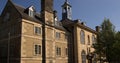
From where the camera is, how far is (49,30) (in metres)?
32.0

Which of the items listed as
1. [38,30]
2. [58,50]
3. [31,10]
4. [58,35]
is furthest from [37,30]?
[58,50]

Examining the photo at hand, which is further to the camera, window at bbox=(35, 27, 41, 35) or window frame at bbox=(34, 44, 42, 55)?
window at bbox=(35, 27, 41, 35)

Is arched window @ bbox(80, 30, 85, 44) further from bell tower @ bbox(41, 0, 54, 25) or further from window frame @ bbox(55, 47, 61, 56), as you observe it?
bell tower @ bbox(41, 0, 54, 25)

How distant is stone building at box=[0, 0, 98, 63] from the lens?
2752 centimetres

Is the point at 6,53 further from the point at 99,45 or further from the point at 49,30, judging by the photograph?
the point at 99,45

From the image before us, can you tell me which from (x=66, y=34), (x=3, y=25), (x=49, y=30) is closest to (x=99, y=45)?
(x=66, y=34)

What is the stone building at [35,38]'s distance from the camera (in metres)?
27.5

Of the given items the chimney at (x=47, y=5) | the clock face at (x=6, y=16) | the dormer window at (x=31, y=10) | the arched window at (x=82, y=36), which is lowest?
the arched window at (x=82, y=36)

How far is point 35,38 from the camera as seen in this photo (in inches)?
1152

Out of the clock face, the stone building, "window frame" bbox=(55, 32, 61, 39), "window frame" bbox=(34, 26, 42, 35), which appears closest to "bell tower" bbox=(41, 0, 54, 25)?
the stone building

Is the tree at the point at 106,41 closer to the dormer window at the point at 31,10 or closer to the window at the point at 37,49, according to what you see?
Answer: the window at the point at 37,49

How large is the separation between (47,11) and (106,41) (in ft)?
43.7

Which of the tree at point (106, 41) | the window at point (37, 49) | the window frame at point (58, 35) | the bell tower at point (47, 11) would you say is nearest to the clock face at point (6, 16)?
the bell tower at point (47, 11)

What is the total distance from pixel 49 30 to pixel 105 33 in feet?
38.0
